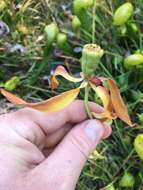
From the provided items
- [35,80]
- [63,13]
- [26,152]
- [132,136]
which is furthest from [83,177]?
[63,13]

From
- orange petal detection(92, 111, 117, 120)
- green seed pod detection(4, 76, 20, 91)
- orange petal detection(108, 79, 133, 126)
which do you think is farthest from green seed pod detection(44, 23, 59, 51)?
orange petal detection(108, 79, 133, 126)

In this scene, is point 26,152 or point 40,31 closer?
point 26,152

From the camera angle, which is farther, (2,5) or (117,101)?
(2,5)

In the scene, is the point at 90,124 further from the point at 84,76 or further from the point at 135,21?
the point at 135,21

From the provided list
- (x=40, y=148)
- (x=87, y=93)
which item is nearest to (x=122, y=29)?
(x=40, y=148)

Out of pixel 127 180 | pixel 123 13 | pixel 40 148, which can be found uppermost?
pixel 123 13

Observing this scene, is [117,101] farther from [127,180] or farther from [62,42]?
[62,42]

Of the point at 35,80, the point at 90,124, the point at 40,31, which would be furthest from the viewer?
the point at 40,31
